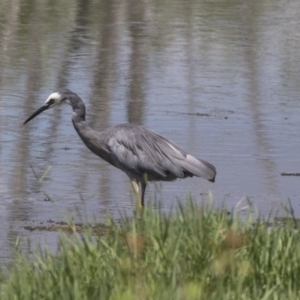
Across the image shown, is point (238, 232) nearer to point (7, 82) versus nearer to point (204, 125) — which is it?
point (204, 125)

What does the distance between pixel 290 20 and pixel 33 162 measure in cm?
1385

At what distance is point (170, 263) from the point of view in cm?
601

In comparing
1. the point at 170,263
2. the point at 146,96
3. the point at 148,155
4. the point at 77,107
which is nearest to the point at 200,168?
the point at 148,155

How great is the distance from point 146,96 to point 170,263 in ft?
29.2

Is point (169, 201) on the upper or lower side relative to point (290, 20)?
lower

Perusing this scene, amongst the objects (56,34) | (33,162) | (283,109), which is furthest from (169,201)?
(56,34)

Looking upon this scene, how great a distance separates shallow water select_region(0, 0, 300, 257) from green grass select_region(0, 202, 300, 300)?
26cm

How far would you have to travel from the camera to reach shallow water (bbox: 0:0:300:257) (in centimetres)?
998

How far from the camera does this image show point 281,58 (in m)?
18.5

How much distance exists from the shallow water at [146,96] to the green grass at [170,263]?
0.26 meters

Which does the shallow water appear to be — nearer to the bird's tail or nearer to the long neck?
the bird's tail

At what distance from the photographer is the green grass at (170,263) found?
5.55 m

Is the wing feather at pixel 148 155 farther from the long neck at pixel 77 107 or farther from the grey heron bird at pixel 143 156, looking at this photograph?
the long neck at pixel 77 107

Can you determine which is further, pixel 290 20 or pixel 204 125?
pixel 290 20
